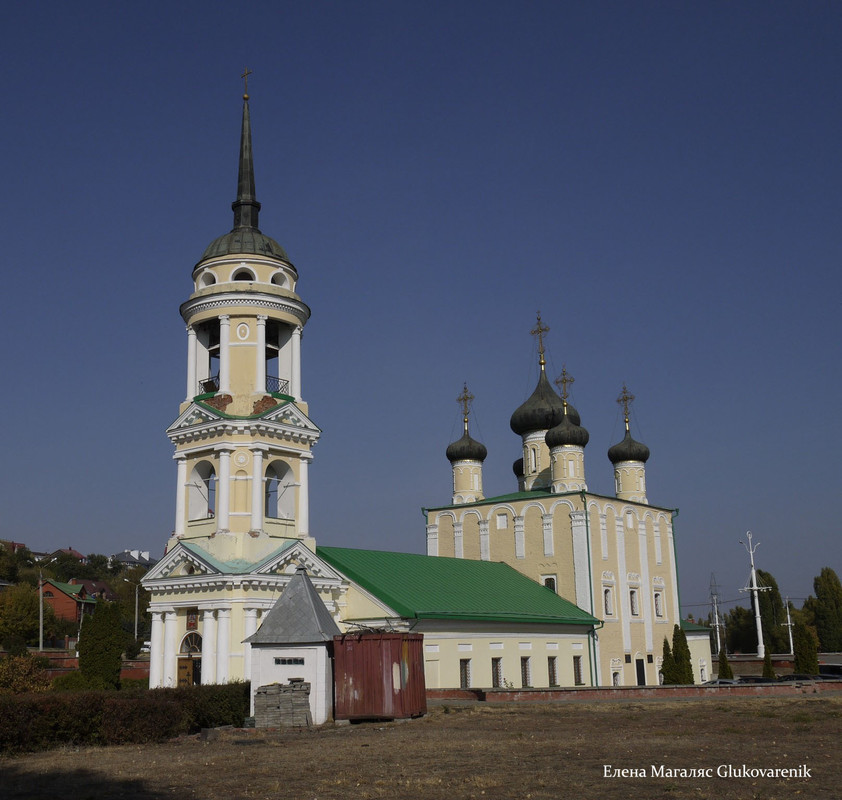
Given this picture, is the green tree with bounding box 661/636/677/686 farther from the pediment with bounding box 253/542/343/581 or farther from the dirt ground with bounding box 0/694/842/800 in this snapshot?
the dirt ground with bounding box 0/694/842/800

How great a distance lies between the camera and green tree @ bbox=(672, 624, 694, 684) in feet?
134

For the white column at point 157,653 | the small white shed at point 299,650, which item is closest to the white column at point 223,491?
the white column at point 157,653

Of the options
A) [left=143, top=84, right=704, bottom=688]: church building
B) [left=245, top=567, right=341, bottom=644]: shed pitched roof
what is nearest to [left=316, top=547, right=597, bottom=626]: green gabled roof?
[left=143, top=84, right=704, bottom=688]: church building

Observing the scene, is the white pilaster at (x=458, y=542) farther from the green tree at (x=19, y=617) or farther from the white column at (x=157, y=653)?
the green tree at (x=19, y=617)

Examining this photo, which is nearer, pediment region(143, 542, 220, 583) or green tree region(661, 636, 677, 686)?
pediment region(143, 542, 220, 583)

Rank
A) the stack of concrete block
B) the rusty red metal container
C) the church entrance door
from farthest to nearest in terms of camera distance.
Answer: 1. the church entrance door
2. the rusty red metal container
3. the stack of concrete block

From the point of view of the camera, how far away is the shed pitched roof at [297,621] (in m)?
23.1

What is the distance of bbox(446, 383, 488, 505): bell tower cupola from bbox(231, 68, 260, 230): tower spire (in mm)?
18481

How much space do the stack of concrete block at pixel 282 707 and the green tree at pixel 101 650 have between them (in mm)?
12036

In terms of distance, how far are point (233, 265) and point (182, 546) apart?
9076mm

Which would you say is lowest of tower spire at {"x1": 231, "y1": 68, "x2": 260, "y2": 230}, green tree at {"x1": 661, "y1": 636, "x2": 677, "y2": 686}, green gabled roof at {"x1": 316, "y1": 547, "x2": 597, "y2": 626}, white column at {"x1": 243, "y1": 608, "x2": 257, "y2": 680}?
green tree at {"x1": 661, "y1": 636, "x2": 677, "y2": 686}

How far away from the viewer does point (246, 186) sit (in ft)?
111

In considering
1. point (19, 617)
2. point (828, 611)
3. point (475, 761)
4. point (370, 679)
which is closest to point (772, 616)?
point (828, 611)

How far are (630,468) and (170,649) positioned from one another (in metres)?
26.5
